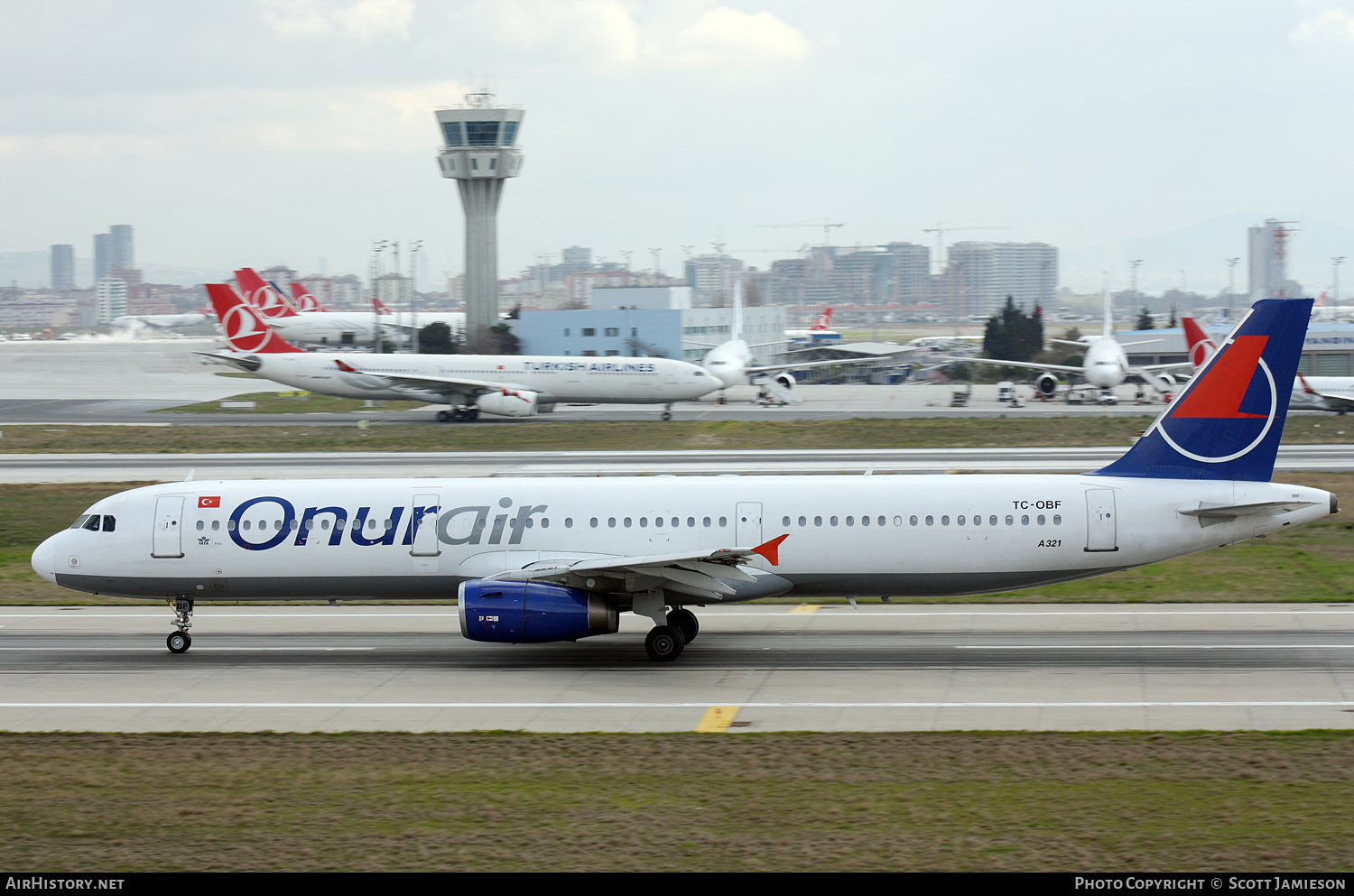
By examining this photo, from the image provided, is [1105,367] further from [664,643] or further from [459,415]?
[664,643]

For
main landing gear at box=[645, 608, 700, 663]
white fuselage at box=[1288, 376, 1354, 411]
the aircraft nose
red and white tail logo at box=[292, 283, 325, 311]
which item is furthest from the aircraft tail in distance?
red and white tail logo at box=[292, 283, 325, 311]

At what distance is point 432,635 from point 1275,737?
17090mm

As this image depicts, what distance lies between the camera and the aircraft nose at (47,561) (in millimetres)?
25312

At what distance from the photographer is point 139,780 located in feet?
54.0

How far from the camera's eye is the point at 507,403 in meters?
72.1

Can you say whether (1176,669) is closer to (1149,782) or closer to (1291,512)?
(1291,512)

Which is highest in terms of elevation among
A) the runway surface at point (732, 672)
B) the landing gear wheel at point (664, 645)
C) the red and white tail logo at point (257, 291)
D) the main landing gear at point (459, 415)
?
the red and white tail logo at point (257, 291)

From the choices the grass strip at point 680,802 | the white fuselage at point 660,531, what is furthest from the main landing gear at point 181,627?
the grass strip at point 680,802

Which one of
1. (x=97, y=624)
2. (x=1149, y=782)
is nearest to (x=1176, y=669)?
(x=1149, y=782)

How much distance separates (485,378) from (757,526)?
170 ft

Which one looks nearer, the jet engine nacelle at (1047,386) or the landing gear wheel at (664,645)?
the landing gear wheel at (664,645)

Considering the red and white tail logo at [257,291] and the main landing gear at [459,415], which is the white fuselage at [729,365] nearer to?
the main landing gear at [459,415]

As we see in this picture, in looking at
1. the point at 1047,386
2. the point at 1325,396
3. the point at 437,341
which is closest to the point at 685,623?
the point at 1325,396

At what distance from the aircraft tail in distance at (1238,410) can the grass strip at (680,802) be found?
7771 mm
